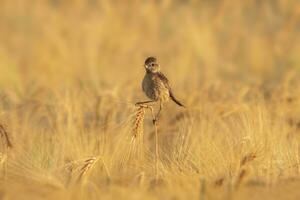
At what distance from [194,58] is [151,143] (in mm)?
3690

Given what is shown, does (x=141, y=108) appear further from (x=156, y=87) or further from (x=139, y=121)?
(x=156, y=87)

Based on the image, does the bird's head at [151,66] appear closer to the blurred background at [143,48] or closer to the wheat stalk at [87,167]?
the wheat stalk at [87,167]

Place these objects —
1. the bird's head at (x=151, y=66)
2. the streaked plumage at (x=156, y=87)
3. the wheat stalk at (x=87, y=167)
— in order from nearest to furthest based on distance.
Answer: the wheat stalk at (x=87, y=167) → the streaked plumage at (x=156, y=87) → the bird's head at (x=151, y=66)

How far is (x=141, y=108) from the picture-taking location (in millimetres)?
4355

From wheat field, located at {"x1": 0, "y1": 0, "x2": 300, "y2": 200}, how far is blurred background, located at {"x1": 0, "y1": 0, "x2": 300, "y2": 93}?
2cm

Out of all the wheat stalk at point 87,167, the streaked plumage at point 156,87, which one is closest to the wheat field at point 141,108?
the wheat stalk at point 87,167

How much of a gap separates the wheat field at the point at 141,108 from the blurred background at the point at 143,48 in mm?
23

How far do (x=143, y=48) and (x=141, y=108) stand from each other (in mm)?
6406

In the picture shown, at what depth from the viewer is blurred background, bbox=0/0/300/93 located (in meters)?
9.16

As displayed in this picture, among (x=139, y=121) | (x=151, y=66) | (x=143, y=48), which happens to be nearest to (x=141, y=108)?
(x=139, y=121)

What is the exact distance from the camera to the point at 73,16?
449 inches

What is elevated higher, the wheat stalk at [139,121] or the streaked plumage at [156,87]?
the streaked plumage at [156,87]

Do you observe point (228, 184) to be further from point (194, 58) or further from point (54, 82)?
point (194, 58)

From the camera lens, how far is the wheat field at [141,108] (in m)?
4.43
